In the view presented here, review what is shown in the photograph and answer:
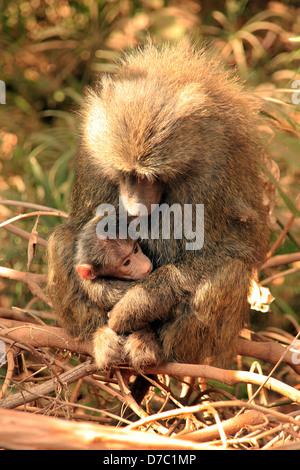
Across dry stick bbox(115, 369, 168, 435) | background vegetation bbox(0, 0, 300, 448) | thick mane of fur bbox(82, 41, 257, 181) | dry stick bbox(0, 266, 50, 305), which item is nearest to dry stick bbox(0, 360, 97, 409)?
dry stick bbox(115, 369, 168, 435)

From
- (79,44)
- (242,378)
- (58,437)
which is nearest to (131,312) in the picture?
(242,378)

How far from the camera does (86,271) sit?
2.90m

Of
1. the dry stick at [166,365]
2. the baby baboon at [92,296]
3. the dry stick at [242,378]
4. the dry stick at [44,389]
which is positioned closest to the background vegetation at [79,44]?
the baby baboon at [92,296]

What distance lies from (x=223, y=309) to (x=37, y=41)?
4627mm

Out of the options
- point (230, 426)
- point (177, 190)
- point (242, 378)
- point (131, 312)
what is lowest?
point (230, 426)

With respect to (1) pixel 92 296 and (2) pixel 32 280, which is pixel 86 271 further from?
(2) pixel 32 280

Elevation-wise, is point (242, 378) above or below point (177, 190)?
below

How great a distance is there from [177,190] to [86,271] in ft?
1.84

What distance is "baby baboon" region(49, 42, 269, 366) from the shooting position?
8.66 feet

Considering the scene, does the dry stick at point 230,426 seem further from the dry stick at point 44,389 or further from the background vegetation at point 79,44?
the background vegetation at point 79,44

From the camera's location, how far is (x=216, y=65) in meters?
3.15

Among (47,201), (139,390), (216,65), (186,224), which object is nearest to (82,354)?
(139,390)
